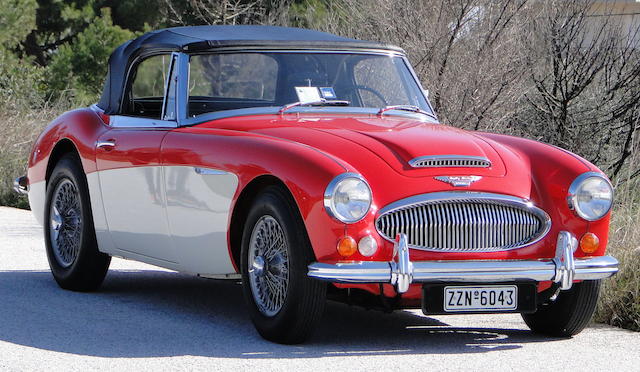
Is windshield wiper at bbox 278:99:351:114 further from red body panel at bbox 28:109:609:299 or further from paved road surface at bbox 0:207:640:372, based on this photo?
paved road surface at bbox 0:207:640:372

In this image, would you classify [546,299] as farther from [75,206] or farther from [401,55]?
[75,206]

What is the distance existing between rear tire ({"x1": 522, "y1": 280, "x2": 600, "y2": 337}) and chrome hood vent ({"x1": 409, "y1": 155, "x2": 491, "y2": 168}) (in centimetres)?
89

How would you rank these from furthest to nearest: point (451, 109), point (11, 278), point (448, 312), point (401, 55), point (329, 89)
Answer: point (451, 109) → point (11, 278) → point (401, 55) → point (329, 89) → point (448, 312)

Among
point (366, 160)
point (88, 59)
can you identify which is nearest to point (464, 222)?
point (366, 160)

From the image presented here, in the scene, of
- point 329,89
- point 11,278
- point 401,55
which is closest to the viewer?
point 329,89

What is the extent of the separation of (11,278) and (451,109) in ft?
19.2

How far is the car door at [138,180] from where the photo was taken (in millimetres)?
7723

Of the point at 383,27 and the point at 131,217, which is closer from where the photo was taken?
the point at 131,217

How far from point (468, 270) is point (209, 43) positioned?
247cm

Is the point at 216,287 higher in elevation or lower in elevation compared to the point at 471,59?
lower

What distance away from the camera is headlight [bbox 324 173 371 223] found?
6.32m

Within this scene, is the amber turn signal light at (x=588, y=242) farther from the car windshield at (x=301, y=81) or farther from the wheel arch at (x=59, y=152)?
the wheel arch at (x=59, y=152)

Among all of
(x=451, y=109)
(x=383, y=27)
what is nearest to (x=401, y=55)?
(x=451, y=109)

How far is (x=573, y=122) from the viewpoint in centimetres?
1444
